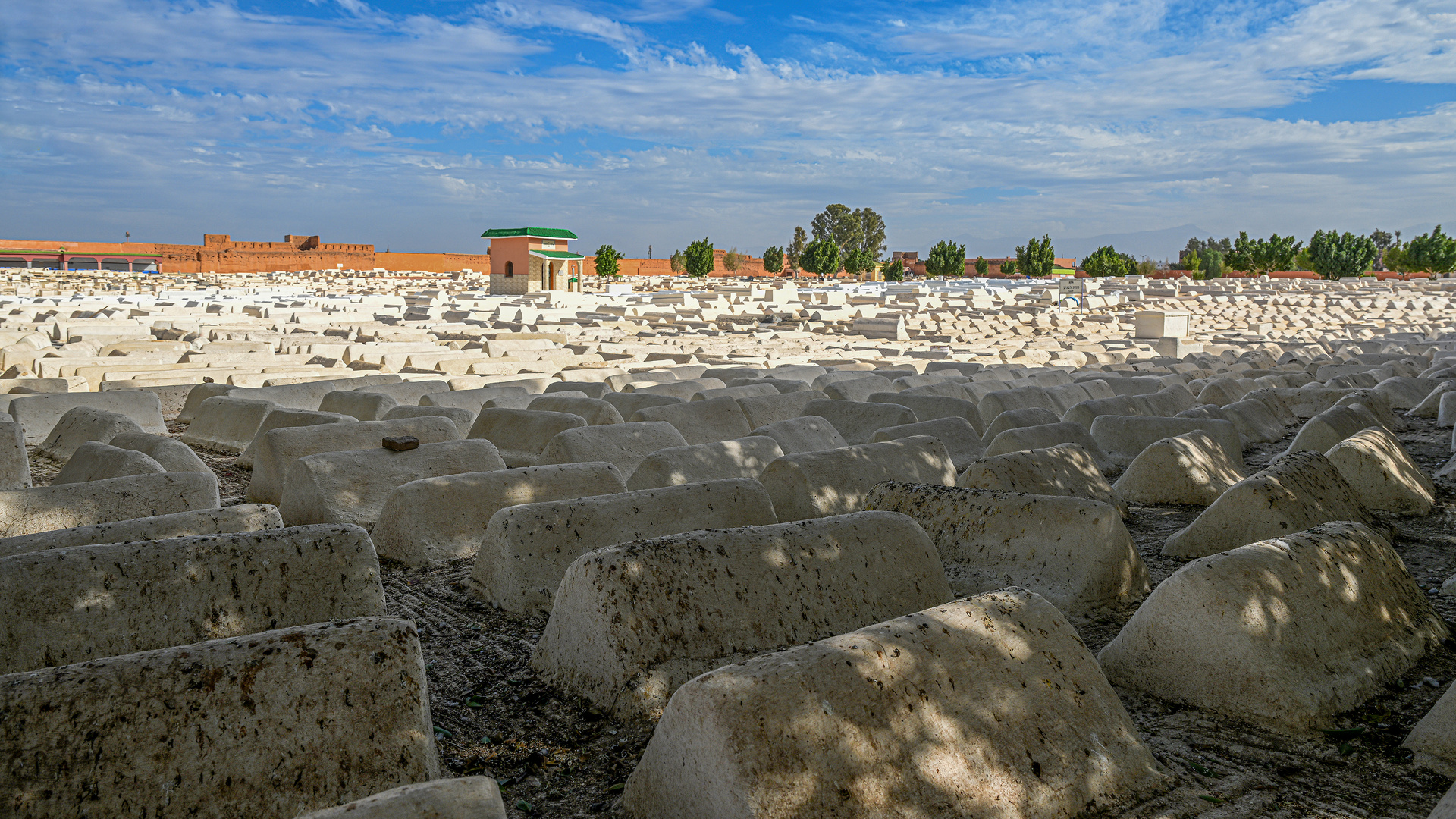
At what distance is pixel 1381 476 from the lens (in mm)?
5984

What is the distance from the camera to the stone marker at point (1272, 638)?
3.18 meters

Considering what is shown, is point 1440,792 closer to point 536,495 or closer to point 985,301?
point 536,495

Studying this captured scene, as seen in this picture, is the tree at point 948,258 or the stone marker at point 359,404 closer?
the stone marker at point 359,404

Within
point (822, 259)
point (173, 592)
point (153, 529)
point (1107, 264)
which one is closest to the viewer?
point (173, 592)

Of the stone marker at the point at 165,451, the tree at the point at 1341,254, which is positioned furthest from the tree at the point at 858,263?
the stone marker at the point at 165,451

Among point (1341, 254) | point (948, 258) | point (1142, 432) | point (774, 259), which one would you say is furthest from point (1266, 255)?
point (1142, 432)

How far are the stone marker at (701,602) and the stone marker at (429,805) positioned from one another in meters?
1.18

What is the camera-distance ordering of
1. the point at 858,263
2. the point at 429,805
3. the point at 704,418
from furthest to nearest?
the point at 858,263 < the point at 704,418 < the point at 429,805

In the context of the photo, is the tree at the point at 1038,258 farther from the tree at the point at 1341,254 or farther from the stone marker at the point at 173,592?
the stone marker at the point at 173,592

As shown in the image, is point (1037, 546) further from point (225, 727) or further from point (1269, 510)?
point (225, 727)

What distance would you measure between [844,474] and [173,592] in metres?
3.59

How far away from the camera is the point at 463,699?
3.34m

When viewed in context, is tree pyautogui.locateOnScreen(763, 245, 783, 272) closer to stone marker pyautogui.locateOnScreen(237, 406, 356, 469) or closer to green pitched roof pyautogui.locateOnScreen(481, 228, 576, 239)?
green pitched roof pyautogui.locateOnScreen(481, 228, 576, 239)

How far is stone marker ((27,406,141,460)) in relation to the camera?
280 inches
